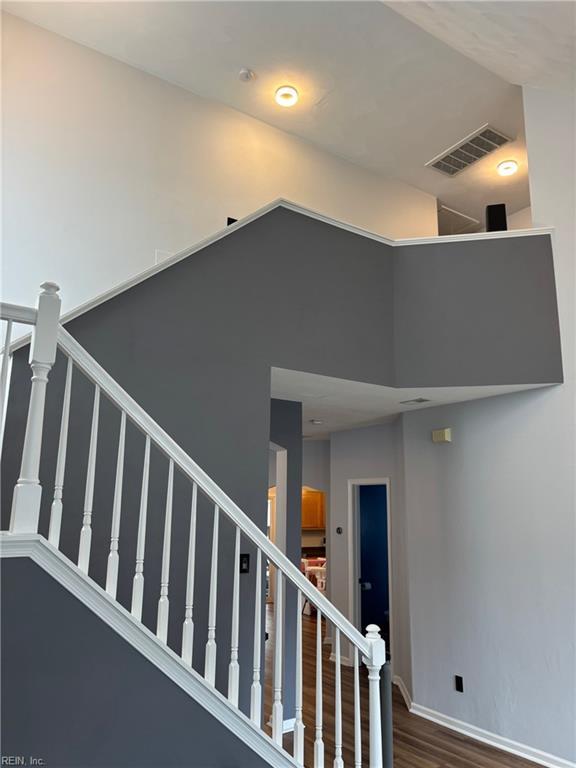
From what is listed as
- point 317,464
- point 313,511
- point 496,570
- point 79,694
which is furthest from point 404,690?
point 313,511

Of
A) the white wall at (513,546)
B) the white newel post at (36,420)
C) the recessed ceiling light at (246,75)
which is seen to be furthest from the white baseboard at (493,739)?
the recessed ceiling light at (246,75)

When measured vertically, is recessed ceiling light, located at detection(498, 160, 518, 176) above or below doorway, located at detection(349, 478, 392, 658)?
above

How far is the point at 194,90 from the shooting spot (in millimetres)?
5352

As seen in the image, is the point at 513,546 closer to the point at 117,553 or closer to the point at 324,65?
the point at 117,553

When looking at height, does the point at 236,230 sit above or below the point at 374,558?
above

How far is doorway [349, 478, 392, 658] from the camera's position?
644 cm

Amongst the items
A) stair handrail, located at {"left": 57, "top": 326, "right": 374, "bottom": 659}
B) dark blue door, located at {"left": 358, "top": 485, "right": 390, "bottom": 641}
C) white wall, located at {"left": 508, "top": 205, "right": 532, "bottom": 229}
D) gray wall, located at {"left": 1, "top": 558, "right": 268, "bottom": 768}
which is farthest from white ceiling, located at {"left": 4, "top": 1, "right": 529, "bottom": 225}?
gray wall, located at {"left": 1, "top": 558, "right": 268, "bottom": 768}

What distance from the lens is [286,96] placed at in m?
5.36

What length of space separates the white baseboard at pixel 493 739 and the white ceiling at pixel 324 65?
18.7ft

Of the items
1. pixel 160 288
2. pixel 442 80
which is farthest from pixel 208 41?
pixel 160 288

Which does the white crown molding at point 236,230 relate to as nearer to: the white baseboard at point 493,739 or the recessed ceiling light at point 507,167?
the recessed ceiling light at point 507,167

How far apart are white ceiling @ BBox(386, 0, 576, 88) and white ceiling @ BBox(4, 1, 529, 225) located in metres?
0.14

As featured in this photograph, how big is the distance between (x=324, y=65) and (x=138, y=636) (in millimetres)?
4981

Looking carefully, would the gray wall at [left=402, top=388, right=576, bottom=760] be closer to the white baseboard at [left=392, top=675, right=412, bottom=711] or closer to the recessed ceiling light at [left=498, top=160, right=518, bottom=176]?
the white baseboard at [left=392, top=675, right=412, bottom=711]
